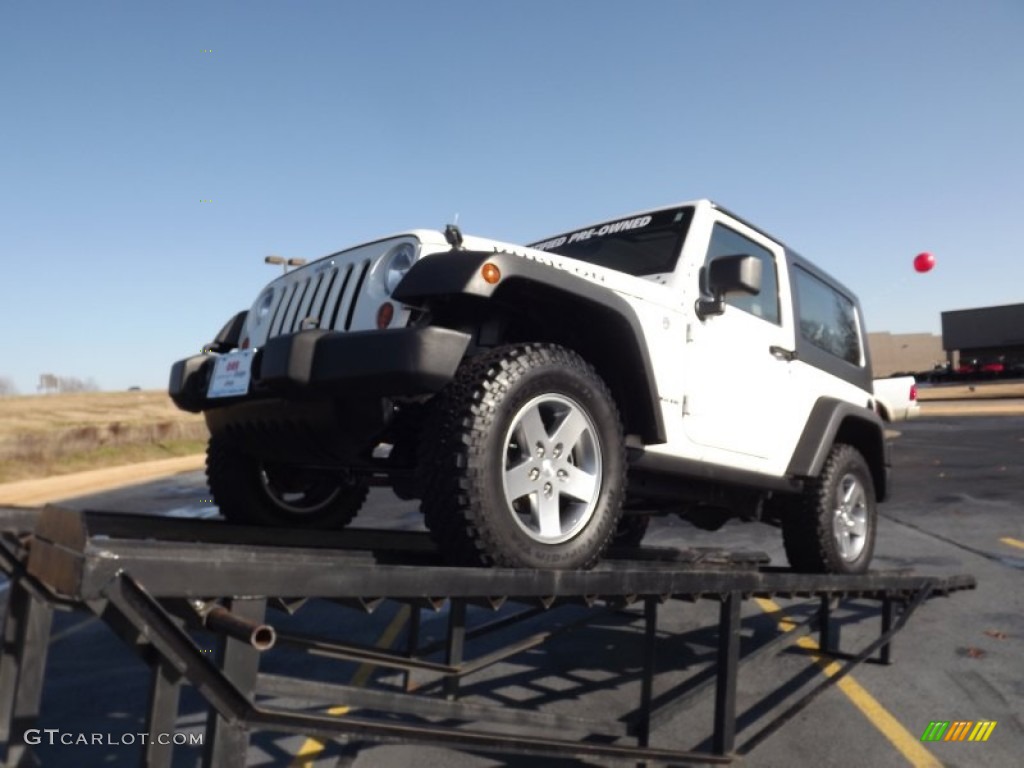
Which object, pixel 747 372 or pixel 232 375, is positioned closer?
pixel 232 375

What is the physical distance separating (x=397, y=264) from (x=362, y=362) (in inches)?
23.2

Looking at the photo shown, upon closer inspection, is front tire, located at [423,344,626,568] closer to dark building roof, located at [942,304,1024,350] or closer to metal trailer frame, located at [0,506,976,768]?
metal trailer frame, located at [0,506,976,768]

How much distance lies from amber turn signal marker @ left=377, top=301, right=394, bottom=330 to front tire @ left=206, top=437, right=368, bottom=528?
1077mm

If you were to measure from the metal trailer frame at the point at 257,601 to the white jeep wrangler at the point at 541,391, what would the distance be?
0.81 feet

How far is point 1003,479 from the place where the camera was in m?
12.7

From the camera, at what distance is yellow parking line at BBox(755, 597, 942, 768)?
3527 millimetres

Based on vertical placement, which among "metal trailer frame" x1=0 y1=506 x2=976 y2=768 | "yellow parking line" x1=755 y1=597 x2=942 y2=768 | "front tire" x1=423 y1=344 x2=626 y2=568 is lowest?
"yellow parking line" x1=755 y1=597 x2=942 y2=768

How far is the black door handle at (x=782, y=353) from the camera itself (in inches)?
159

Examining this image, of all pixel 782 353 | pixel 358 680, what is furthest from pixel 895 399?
pixel 358 680

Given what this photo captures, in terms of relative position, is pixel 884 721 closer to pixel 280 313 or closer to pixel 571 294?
A: pixel 571 294

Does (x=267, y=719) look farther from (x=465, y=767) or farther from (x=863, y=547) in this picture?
(x=863, y=547)

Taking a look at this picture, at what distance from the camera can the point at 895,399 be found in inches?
232

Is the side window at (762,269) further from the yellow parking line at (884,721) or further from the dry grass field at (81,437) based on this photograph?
the dry grass field at (81,437)

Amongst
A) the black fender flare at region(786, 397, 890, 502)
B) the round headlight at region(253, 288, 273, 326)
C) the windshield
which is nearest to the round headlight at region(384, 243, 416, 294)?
the round headlight at region(253, 288, 273, 326)
